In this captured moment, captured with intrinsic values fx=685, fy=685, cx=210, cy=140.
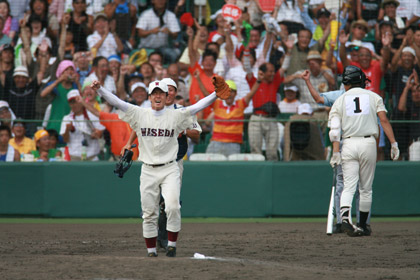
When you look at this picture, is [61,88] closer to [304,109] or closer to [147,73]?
[147,73]

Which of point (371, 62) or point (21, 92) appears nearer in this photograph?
point (371, 62)

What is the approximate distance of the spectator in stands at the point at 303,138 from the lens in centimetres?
1220

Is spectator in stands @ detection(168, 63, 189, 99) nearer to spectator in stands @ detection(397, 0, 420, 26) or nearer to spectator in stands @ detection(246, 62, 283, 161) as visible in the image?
spectator in stands @ detection(246, 62, 283, 161)

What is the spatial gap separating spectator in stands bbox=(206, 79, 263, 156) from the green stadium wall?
31 centimetres

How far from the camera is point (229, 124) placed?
40.5ft

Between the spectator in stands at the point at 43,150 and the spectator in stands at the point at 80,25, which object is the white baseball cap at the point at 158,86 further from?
the spectator in stands at the point at 80,25

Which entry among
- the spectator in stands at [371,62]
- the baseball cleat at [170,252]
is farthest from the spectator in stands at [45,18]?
the baseball cleat at [170,252]

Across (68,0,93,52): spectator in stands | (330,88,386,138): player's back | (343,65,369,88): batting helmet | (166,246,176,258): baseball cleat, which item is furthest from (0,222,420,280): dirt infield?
(68,0,93,52): spectator in stands

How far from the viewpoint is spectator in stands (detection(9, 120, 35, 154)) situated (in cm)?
1248

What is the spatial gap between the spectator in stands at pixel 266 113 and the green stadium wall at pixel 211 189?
337 mm

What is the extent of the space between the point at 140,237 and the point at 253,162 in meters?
3.46

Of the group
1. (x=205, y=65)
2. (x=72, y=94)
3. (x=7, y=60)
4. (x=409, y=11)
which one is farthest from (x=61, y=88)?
(x=409, y=11)

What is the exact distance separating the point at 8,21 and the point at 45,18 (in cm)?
80

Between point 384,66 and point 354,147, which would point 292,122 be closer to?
point 384,66
